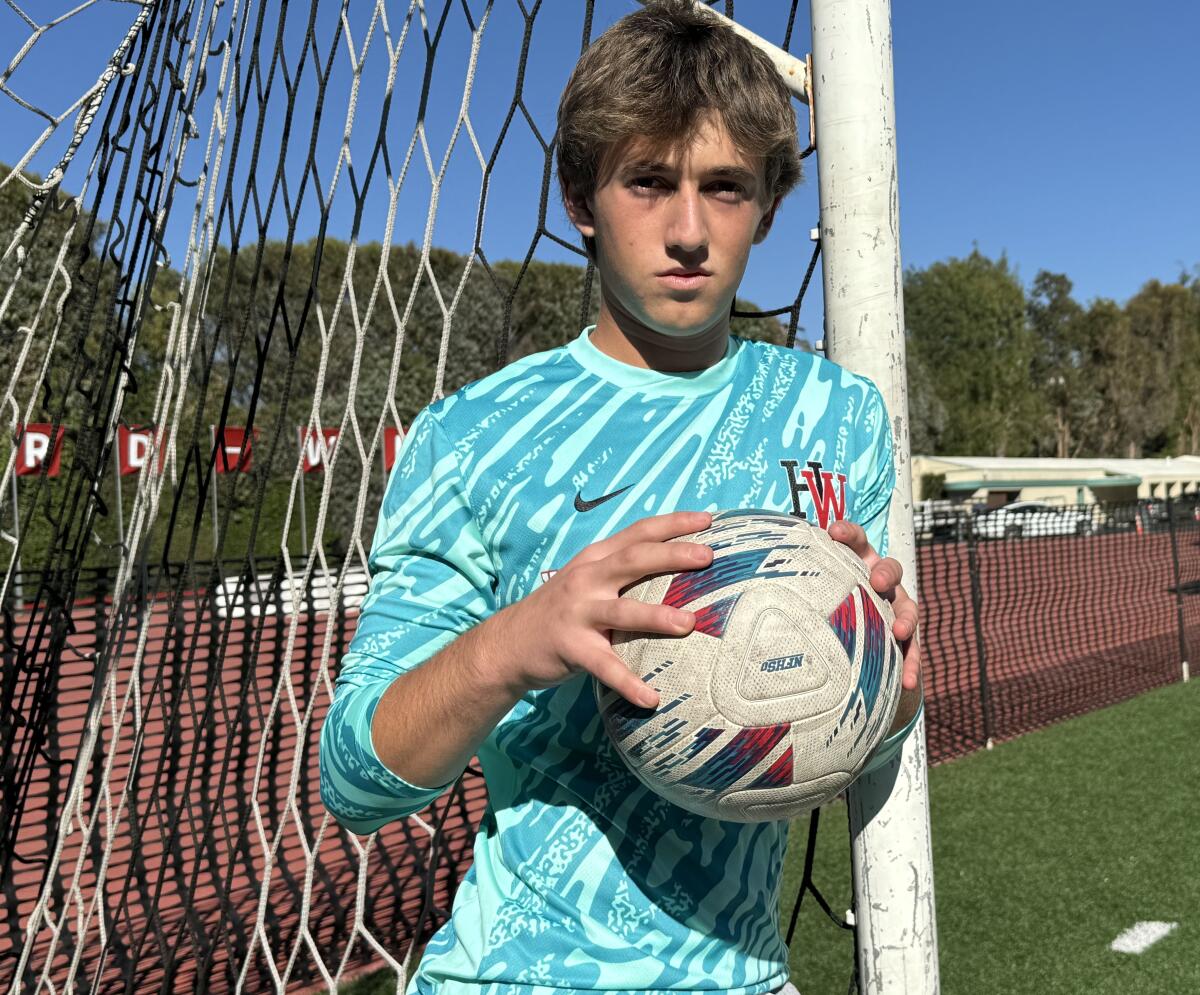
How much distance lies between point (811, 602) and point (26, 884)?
5.52m

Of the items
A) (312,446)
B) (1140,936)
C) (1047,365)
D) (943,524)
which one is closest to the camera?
(1140,936)

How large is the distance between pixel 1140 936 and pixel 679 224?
458 centimetres

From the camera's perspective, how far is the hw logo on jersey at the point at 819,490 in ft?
4.42

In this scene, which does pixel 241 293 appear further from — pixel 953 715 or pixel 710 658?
pixel 710 658

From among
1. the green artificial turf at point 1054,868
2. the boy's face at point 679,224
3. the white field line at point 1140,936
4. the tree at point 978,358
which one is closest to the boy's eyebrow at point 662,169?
the boy's face at point 679,224

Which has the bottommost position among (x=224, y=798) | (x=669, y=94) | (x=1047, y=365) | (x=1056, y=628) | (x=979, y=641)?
(x=1056, y=628)

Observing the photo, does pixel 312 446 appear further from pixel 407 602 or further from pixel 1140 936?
pixel 1140 936

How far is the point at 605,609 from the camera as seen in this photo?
96 centimetres

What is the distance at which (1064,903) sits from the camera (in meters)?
4.93

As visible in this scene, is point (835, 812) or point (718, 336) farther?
point (835, 812)

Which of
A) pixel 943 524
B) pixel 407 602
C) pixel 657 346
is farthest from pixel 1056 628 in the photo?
pixel 407 602

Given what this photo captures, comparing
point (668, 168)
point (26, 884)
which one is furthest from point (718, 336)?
point (26, 884)

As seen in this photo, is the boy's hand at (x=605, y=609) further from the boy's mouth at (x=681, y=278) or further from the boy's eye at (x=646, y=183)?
the boy's eye at (x=646, y=183)

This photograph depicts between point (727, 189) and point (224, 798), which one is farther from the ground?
point (727, 189)
